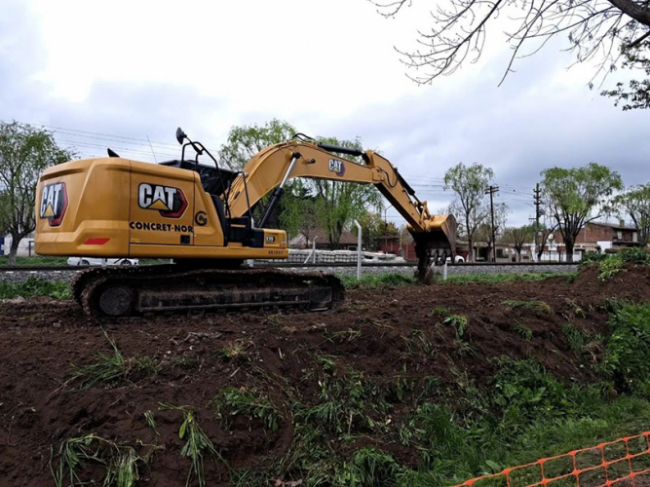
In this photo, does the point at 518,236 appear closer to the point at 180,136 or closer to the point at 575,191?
the point at 575,191

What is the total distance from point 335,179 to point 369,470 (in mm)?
6117

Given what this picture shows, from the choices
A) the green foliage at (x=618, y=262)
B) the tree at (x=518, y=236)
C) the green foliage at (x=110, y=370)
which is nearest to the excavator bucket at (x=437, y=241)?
the green foliage at (x=618, y=262)

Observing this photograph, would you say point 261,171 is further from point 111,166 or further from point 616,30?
point 616,30

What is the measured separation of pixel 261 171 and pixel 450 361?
416cm

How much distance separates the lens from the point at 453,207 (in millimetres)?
56531

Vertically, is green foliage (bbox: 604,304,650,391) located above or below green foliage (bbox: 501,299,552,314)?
below

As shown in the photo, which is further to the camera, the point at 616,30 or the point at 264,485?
the point at 616,30

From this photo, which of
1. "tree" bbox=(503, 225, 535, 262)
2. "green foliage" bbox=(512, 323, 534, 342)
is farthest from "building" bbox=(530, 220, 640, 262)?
"green foliage" bbox=(512, 323, 534, 342)

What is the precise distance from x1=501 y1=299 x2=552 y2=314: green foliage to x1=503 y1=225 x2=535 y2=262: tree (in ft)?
204

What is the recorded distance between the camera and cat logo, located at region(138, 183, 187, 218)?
601cm

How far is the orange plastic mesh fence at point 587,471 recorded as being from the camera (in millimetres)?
3623

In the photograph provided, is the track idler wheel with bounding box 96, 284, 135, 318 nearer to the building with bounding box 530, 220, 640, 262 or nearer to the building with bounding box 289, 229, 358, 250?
the building with bounding box 289, 229, 358, 250

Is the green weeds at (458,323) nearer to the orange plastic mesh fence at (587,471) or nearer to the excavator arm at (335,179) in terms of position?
the orange plastic mesh fence at (587,471)

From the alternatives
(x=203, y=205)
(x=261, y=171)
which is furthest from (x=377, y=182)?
(x=203, y=205)
